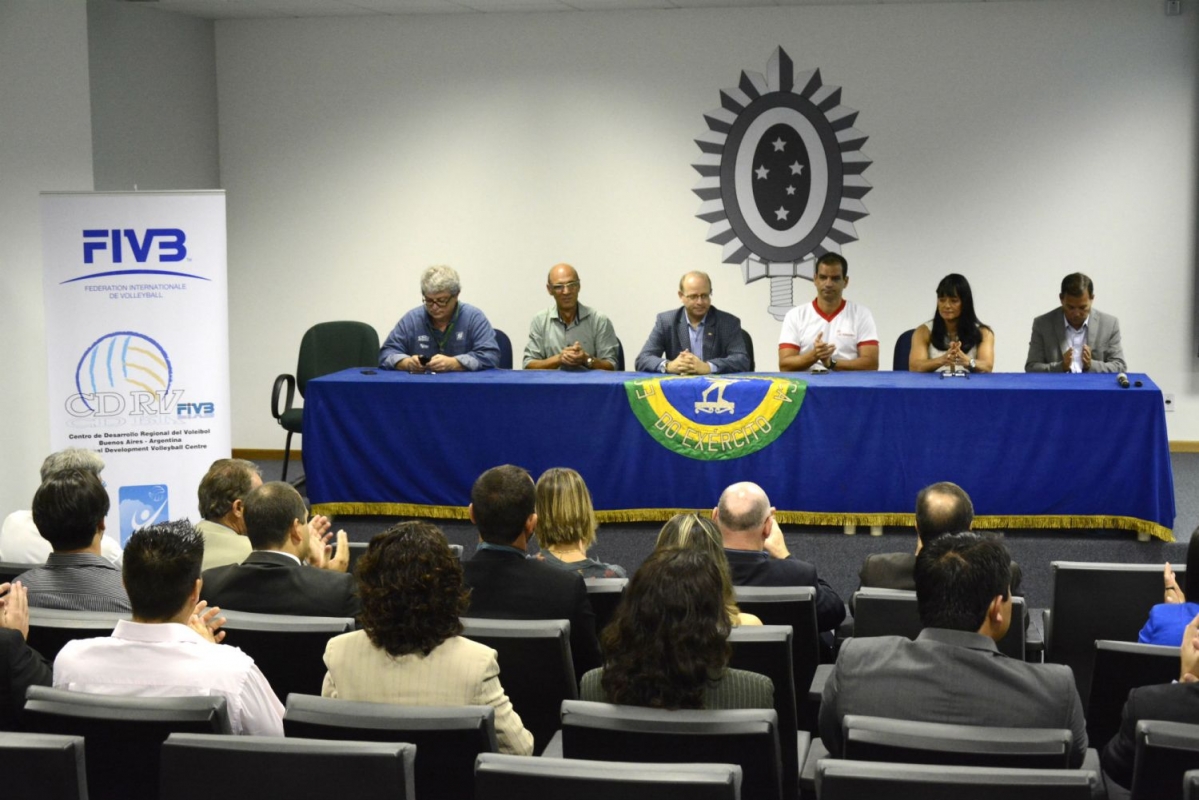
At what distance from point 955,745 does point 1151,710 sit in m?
0.48

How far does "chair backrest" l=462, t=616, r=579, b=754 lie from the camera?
8.57ft

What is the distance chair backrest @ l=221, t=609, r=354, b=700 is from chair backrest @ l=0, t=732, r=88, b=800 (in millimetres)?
743

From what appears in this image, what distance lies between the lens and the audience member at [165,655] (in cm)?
238

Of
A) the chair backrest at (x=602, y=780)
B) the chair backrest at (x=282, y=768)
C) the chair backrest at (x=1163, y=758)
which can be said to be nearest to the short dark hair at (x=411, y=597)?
the chair backrest at (x=282, y=768)

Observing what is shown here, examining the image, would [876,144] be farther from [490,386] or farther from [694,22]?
[490,386]

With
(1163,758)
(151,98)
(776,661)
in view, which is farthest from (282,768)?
(151,98)

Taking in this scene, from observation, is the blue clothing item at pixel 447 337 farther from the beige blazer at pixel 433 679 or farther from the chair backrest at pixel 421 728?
the chair backrest at pixel 421 728

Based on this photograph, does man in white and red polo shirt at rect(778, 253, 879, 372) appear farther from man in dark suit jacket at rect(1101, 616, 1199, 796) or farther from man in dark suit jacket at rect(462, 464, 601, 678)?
man in dark suit jacket at rect(1101, 616, 1199, 796)

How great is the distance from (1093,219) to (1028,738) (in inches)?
269

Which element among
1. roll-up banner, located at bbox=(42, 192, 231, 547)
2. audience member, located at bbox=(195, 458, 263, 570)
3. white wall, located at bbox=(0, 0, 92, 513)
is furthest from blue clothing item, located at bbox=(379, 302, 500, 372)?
audience member, located at bbox=(195, 458, 263, 570)

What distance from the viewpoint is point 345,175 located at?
8758 millimetres

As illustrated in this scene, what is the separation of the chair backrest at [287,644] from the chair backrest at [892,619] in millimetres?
1224

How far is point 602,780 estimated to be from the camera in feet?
5.87

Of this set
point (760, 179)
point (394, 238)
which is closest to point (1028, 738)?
point (760, 179)
